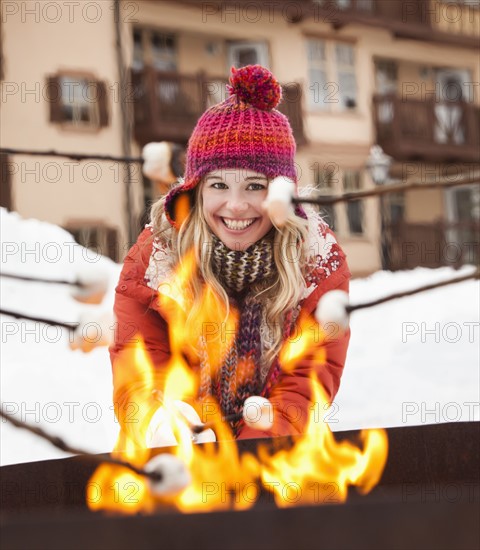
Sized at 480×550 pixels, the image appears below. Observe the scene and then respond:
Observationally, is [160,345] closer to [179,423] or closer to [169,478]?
[179,423]

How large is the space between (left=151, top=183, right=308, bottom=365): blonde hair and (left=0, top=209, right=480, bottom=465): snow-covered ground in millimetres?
1582

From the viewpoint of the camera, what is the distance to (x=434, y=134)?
52.8 feet

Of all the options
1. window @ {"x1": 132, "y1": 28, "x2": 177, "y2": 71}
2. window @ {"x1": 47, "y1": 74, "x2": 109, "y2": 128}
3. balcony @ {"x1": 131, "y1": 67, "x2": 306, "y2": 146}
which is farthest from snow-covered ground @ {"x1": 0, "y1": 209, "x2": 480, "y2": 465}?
window @ {"x1": 132, "y1": 28, "x2": 177, "y2": 71}

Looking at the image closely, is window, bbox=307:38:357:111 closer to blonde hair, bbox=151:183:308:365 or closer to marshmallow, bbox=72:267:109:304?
blonde hair, bbox=151:183:308:365

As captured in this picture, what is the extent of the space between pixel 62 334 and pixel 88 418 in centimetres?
96

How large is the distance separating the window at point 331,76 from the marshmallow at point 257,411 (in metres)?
13.3

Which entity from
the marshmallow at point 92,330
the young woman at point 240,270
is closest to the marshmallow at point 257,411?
the young woman at point 240,270

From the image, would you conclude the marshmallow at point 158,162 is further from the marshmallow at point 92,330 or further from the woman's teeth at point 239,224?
the marshmallow at point 92,330

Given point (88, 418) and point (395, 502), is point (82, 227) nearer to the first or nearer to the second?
Result: point (88, 418)

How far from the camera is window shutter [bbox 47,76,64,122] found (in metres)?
11.6

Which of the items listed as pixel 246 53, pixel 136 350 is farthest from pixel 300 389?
pixel 246 53

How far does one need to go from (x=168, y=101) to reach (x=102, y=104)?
40.6 inches

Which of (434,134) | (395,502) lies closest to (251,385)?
(395,502)

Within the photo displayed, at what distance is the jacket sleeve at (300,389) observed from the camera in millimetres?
2084
